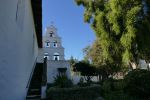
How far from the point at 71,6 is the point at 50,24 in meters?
15.0

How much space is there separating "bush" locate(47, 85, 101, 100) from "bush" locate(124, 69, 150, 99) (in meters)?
1.91

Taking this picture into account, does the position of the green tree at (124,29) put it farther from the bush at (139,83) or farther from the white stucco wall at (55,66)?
the white stucco wall at (55,66)

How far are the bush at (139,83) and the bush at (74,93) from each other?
1.91 m

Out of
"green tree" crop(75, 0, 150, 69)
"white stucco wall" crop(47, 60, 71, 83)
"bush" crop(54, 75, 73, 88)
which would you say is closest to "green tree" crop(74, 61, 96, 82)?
"white stucco wall" crop(47, 60, 71, 83)

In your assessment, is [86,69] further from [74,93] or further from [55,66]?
[74,93]

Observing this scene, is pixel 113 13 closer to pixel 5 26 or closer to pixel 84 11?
pixel 84 11

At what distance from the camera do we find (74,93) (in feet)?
46.4

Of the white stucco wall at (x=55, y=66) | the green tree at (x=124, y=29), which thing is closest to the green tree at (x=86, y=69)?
the white stucco wall at (x=55, y=66)

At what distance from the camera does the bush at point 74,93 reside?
44.5ft

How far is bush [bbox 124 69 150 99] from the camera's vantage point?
1479 cm

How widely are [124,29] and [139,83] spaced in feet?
20.7

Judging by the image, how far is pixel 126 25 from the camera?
19.8 metres

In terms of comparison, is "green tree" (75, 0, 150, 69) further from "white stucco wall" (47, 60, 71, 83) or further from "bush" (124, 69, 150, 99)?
"white stucco wall" (47, 60, 71, 83)

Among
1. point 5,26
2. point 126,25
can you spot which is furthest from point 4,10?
point 126,25
